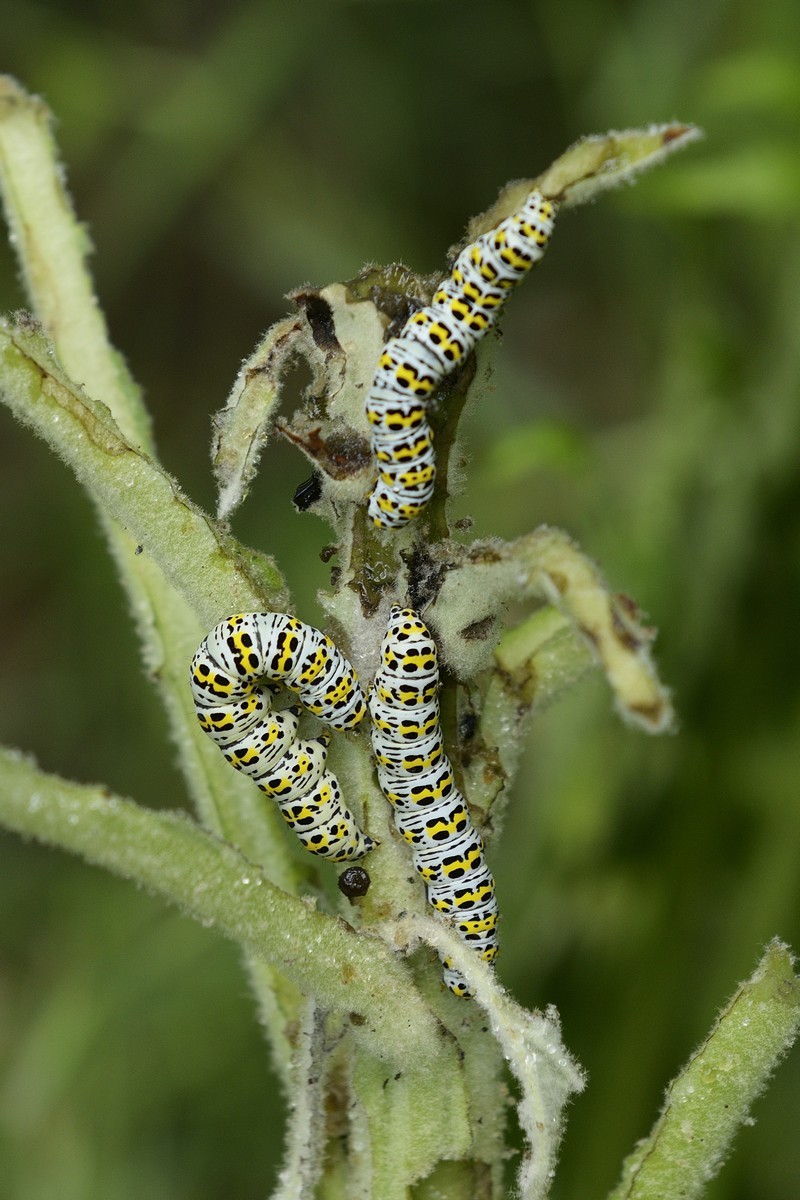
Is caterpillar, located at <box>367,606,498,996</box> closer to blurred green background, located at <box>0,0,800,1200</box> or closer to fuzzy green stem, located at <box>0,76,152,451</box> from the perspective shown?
blurred green background, located at <box>0,0,800,1200</box>

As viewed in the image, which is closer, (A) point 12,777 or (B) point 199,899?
(A) point 12,777

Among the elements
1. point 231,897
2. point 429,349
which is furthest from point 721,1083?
point 429,349

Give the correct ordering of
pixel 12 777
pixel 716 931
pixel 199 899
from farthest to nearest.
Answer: pixel 716 931 < pixel 199 899 < pixel 12 777

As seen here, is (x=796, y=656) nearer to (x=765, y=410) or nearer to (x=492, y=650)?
(x=765, y=410)

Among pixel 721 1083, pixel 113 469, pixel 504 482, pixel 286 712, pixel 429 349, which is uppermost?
pixel 504 482

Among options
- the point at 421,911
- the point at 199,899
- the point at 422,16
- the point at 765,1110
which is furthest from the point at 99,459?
the point at 422,16

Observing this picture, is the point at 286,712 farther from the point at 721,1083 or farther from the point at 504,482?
the point at 504,482
